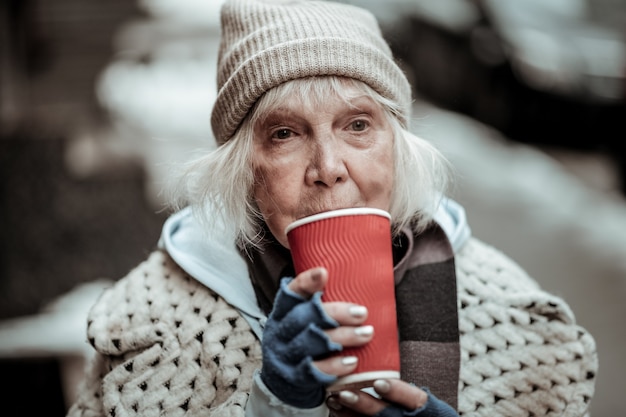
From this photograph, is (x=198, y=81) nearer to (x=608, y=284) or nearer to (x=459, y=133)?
(x=459, y=133)

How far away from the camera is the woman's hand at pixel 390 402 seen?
1.46 m

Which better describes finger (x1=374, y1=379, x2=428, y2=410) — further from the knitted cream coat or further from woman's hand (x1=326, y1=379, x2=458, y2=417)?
the knitted cream coat

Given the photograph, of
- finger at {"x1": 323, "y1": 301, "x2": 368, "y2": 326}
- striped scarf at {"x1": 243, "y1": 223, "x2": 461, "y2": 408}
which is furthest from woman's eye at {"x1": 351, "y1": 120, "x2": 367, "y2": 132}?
finger at {"x1": 323, "y1": 301, "x2": 368, "y2": 326}

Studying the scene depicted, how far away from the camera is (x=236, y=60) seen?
1.91 m

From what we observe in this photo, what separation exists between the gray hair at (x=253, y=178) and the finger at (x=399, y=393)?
62cm

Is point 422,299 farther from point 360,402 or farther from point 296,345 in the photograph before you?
point 296,345

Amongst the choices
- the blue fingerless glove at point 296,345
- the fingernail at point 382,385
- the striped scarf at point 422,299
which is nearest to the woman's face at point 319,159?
the striped scarf at point 422,299

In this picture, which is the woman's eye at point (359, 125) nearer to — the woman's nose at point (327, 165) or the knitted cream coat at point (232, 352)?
the woman's nose at point (327, 165)

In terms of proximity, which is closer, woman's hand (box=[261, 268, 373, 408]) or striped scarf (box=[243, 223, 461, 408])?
woman's hand (box=[261, 268, 373, 408])

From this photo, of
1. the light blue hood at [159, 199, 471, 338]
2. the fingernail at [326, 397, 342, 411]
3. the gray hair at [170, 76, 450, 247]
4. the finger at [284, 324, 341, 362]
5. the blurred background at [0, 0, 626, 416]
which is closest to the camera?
the finger at [284, 324, 341, 362]

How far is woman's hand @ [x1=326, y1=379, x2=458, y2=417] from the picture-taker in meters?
1.46

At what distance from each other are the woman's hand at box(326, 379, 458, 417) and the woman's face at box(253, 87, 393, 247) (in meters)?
0.44

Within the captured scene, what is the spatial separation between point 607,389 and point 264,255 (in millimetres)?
2632

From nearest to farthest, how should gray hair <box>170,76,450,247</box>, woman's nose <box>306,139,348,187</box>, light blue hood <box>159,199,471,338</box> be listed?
woman's nose <box>306,139,348,187</box> → gray hair <box>170,76,450,247</box> → light blue hood <box>159,199,471,338</box>
